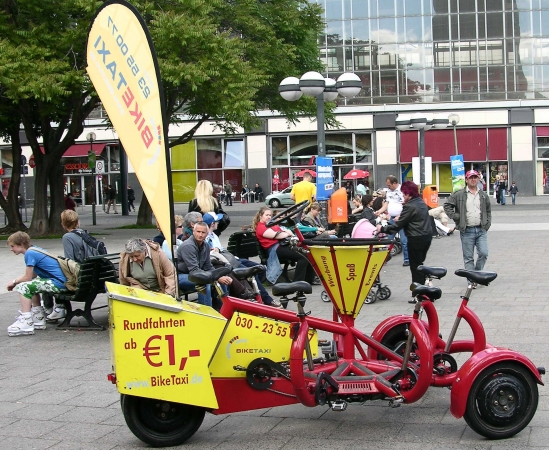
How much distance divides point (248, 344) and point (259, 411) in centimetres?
90

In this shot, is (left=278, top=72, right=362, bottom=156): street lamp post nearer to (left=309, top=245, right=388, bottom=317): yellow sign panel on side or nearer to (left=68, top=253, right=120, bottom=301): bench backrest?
(left=68, top=253, right=120, bottom=301): bench backrest

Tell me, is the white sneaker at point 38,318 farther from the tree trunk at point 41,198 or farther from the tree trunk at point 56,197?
the tree trunk at point 56,197

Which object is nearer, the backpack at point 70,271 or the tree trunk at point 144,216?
the backpack at point 70,271

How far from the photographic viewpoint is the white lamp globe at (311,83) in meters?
16.3

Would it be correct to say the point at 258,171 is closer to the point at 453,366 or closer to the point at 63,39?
the point at 63,39

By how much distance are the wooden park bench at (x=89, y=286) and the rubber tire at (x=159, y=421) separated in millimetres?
4256

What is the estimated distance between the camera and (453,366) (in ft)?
18.8

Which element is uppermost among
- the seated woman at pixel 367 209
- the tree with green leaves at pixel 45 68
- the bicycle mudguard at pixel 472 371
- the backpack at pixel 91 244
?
the tree with green leaves at pixel 45 68

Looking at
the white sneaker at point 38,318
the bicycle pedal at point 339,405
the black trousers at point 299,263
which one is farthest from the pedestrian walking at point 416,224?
the bicycle pedal at point 339,405

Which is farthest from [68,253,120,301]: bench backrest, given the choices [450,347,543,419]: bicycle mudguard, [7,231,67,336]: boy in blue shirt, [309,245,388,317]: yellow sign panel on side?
[450,347,543,419]: bicycle mudguard

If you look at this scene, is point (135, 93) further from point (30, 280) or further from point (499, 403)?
point (30, 280)

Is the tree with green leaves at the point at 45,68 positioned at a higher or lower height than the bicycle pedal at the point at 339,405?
higher

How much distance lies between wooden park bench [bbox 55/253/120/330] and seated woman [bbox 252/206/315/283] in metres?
2.93

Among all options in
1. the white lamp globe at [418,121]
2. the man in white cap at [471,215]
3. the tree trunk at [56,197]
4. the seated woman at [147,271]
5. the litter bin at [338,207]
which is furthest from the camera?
the white lamp globe at [418,121]
